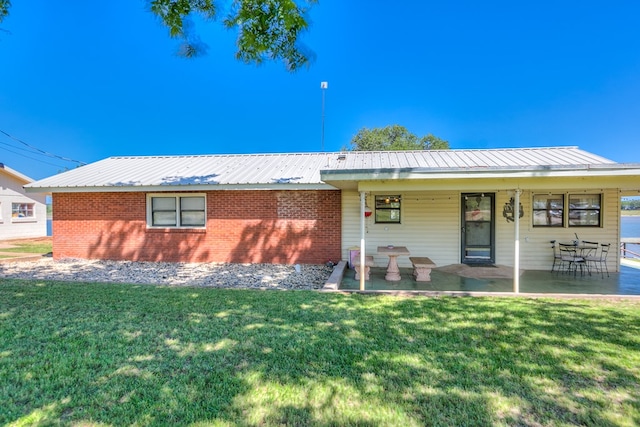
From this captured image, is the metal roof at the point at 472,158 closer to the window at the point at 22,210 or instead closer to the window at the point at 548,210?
the window at the point at 548,210

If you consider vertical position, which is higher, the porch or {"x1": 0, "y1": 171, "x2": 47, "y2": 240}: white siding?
{"x1": 0, "y1": 171, "x2": 47, "y2": 240}: white siding

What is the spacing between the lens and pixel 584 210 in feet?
28.3

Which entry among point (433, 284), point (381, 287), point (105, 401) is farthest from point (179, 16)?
point (433, 284)

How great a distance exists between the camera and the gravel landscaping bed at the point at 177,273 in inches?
283

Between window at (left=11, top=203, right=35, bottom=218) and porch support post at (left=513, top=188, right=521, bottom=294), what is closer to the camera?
porch support post at (left=513, top=188, right=521, bottom=294)

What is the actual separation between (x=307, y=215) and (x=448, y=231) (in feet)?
14.0

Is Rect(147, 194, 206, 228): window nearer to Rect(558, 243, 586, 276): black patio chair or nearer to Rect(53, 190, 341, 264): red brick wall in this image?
Rect(53, 190, 341, 264): red brick wall

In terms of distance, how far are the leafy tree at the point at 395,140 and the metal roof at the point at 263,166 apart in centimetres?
2164

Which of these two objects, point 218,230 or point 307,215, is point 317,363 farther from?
point 218,230

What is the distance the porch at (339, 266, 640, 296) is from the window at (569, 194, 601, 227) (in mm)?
1494

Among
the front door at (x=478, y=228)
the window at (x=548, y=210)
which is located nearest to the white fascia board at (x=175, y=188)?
the front door at (x=478, y=228)

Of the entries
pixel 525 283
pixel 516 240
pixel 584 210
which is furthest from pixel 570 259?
pixel 516 240

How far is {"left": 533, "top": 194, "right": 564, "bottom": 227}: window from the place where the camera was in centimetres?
869

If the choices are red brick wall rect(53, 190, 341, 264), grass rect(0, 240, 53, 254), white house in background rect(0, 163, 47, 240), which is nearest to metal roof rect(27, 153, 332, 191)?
red brick wall rect(53, 190, 341, 264)
